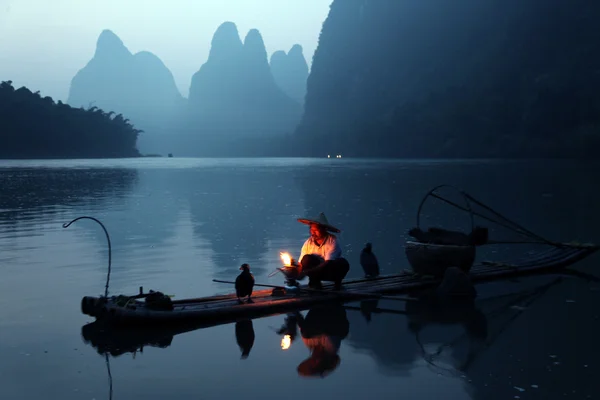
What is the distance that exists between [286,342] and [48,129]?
145954 mm

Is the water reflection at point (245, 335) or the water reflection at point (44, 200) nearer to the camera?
the water reflection at point (245, 335)

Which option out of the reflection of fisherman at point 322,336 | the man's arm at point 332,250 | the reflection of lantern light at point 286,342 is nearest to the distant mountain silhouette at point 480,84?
the man's arm at point 332,250

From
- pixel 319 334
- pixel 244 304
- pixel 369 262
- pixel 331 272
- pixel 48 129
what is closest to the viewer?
pixel 319 334

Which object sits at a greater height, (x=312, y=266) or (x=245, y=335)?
(x=312, y=266)

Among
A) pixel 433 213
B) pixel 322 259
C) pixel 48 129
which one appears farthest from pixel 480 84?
pixel 322 259

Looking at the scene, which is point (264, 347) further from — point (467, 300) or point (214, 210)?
point (214, 210)

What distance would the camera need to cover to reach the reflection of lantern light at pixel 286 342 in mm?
9055

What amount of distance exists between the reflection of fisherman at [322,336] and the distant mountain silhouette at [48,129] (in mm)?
134443

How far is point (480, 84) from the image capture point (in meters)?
143

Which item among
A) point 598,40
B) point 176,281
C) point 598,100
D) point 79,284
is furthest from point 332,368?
point 598,40

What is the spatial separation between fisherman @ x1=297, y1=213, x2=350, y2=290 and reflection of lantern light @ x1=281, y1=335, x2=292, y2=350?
1.99 metres

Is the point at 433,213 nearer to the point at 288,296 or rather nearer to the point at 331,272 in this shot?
the point at 331,272

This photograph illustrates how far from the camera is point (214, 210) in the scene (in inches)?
1187

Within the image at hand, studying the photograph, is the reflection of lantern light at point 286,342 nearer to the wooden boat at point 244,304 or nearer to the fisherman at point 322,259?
the wooden boat at point 244,304
